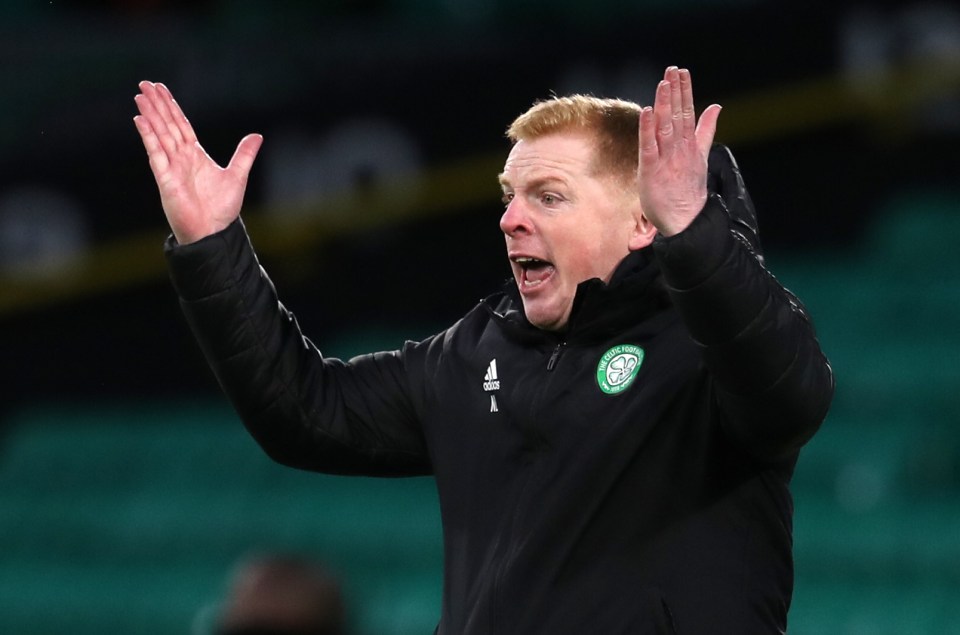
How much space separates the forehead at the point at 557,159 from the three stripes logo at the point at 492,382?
286 millimetres

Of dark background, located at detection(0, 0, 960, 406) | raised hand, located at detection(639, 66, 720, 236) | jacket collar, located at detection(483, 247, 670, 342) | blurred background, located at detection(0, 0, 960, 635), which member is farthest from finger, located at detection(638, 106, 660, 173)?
dark background, located at detection(0, 0, 960, 406)

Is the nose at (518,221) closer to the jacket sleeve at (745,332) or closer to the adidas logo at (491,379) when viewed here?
the adidas logo at (491,379)

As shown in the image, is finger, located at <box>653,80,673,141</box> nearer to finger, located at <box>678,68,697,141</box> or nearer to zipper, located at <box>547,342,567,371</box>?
finger, located at <box>678,68,697,141</box>

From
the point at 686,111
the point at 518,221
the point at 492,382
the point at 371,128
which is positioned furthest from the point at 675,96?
the point at 371,128

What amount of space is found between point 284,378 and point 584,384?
1.71ft

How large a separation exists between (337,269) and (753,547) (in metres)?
6.08

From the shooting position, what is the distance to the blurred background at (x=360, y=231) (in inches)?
262

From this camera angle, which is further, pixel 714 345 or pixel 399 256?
pixel 399 256

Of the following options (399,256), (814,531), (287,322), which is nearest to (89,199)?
(399,256)

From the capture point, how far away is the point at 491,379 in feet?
8.18

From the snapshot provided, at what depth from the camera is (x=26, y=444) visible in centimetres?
855

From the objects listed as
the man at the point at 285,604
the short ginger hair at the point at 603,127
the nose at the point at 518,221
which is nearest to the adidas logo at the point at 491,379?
the nose at the point at 518,221

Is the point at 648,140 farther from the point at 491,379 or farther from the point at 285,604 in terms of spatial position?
the point at 285,604

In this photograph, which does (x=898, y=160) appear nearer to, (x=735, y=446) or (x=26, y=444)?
(x=26, y=444)
